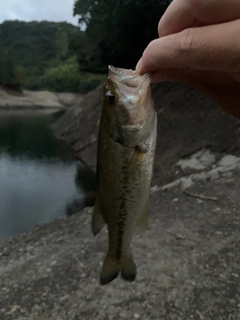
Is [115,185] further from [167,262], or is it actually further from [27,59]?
[27,59]

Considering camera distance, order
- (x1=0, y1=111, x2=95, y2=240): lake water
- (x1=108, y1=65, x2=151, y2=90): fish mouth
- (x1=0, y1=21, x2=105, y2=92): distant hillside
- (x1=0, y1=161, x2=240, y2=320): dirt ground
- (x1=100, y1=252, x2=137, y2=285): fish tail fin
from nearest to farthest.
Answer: (x1=108, y1=65, x2=151, y2=90): fish mouth < (x1=100, y1=252, x2=137, y2=285): fish tail fin < (x1=0, y1=161, x2=240, y2=320): dirt ground < (x1=0, y1=111, x2=95, y2=240): lake water < (x1=0, y1=21, x2=105, y2=92): distant hillside

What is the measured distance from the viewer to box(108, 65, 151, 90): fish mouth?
5.36ft

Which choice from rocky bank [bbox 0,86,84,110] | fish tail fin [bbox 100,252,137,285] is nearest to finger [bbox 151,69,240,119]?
fish tail fin [bbox 100,252,137,285]

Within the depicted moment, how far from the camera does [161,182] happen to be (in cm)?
930

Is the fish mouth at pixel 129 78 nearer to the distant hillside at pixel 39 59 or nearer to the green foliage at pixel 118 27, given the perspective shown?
the green foliage at pixel 118 27

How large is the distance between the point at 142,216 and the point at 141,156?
0.39 m

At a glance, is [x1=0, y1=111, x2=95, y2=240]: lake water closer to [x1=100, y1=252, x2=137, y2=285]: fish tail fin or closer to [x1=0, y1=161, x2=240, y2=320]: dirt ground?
[x1=0, y1=161, x2=240, y2=320]: dirt ground

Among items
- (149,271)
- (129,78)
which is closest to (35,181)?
(149,271)

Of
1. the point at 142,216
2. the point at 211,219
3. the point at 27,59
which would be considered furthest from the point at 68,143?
the point at 27,59

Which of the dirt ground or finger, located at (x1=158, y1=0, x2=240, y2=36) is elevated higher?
finger, located at (x1=158, y1=0, x2=240, y2=36)

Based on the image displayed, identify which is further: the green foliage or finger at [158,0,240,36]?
the green foliage

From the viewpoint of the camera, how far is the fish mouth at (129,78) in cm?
163

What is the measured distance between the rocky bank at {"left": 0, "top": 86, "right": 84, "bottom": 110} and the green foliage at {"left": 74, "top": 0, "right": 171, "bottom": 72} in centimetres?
1782

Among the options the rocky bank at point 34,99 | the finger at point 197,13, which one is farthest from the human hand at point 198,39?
the rocky bank at point 34,99
